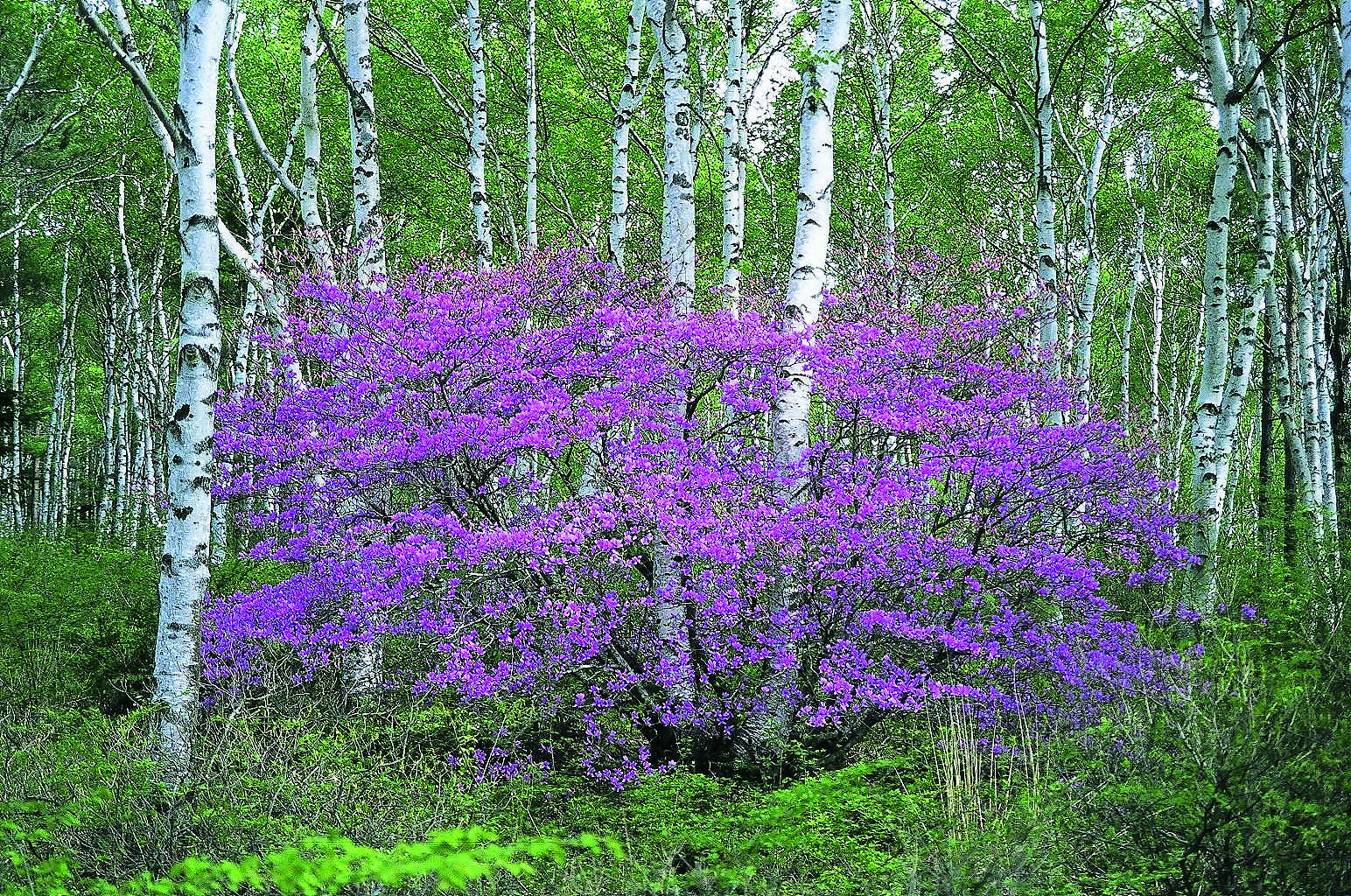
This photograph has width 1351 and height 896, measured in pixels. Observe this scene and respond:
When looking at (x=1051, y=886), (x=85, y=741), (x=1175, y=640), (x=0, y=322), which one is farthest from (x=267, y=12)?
(x=1051, y=886)

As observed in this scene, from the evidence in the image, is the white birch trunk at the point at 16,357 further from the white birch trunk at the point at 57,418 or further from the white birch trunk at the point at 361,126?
the white birch trunk at the point at 361,126

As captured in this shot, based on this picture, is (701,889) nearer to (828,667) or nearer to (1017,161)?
(828,667)

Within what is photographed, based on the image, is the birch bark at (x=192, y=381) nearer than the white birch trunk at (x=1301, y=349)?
Yes

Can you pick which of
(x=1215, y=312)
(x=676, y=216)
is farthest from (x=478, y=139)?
(x=1215, y=312)

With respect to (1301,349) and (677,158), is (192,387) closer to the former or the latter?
(677,158)

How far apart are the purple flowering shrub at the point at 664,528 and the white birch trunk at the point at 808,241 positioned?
0.14 meters

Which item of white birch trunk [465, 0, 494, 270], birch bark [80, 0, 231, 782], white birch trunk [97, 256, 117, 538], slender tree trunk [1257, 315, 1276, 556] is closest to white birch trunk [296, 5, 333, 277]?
white birch trunk [465, 0, 494, 270]

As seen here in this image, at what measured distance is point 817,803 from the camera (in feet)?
15.7

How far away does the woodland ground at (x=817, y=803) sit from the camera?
11.5ft

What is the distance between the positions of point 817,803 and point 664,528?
2.11 meters

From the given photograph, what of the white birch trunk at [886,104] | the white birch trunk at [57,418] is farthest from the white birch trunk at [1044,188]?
the white birch trunk at [57,418]

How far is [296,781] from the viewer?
4758 millimetres

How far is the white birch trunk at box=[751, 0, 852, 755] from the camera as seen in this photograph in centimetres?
683

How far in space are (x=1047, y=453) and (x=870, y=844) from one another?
3.10 metres
